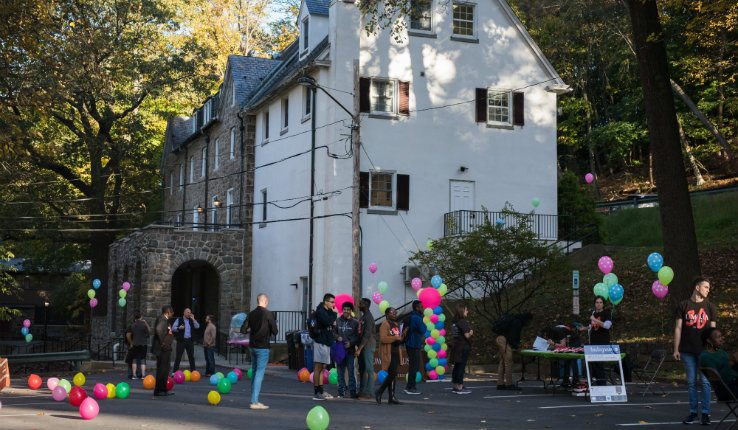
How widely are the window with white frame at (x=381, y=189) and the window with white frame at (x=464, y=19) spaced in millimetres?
6015

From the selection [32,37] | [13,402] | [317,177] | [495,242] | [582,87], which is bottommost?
[13,402]

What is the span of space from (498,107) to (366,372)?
58.9 feet

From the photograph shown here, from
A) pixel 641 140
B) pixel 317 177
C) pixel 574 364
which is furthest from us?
pixel 641 140

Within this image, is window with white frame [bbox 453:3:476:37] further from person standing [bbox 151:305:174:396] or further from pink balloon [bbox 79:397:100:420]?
pink balloon [bbox 79:397:100:420]

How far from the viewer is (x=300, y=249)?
30891 millimetres

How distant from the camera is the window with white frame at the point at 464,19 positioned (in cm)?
3117

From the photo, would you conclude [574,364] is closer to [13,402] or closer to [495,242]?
[495,242]

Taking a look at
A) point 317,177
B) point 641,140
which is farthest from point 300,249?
point 641,140

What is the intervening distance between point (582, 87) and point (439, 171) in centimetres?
2076

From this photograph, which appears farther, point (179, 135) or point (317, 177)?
point (179, 135)

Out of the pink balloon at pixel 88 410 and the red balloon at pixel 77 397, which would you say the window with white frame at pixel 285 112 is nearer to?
the red balloon at pixel 77 397

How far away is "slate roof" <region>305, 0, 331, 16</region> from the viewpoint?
3199cm

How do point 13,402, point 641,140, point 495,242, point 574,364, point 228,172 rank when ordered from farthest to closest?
point 641,140 < point 228,172 < point 495,242 < point 574,364 < point 13,402

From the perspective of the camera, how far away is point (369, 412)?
44.4 ft
